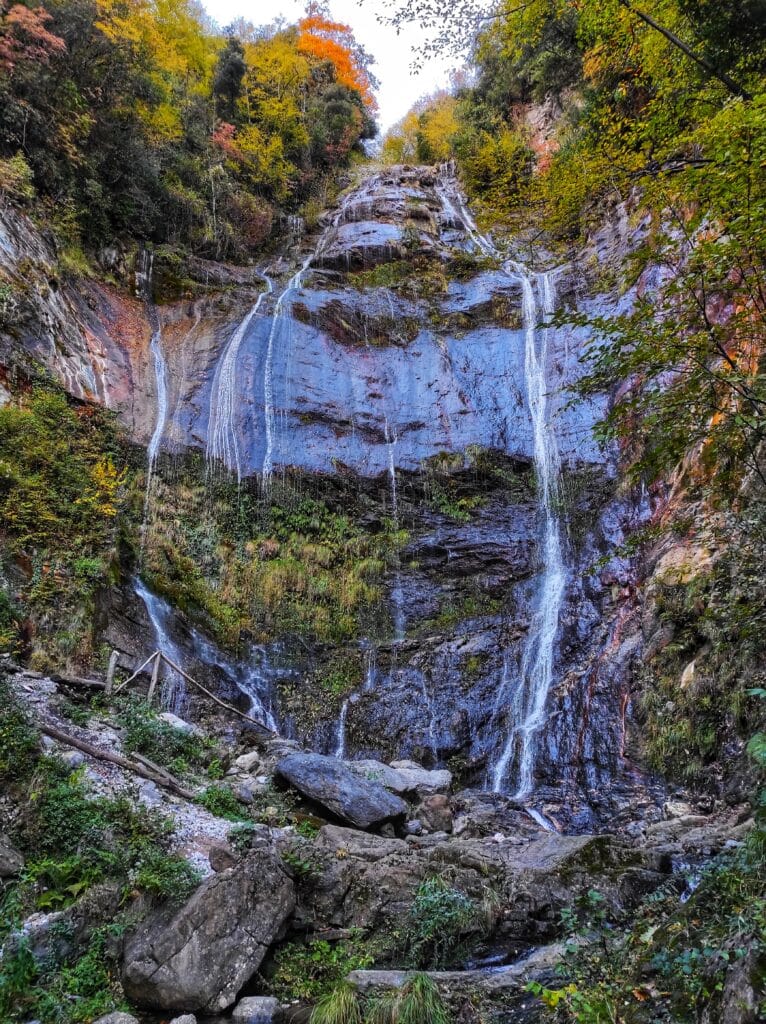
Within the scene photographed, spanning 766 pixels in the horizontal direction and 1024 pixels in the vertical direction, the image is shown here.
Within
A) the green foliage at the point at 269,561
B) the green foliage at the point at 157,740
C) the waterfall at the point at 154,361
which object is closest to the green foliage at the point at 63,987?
the green foliage at the point at 157,740

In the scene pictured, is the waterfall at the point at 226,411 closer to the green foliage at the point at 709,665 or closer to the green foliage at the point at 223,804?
the green foliage at the point at 223,804

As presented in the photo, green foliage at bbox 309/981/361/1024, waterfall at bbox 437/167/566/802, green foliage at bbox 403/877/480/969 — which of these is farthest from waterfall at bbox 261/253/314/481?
green foliage at bbox 309/981/361/1024

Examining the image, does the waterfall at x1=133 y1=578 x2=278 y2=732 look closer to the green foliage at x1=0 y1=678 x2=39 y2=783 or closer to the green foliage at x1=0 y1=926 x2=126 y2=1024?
the green foliage at x1=0 y1=678 x2=39 y2=783

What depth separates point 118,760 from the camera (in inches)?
218

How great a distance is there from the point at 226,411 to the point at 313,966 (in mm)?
11295

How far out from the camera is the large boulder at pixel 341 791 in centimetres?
599

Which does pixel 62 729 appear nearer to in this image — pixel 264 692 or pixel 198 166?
pixel 264 692

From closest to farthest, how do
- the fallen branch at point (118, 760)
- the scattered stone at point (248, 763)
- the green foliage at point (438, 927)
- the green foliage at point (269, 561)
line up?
the green foliage at point (438, 927) → the fallen branch at point (118, 760) → the scattered stone at point (248, 763) → the green foliage at point (269, 561)

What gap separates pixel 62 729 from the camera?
571 cm

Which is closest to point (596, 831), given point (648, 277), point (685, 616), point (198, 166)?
point (685, 616)

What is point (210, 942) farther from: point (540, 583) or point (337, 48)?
point (337, 48)

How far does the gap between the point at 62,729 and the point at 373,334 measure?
1251cm

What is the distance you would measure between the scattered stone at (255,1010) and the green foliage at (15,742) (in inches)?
98.0

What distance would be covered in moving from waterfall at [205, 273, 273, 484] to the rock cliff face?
4 cm
